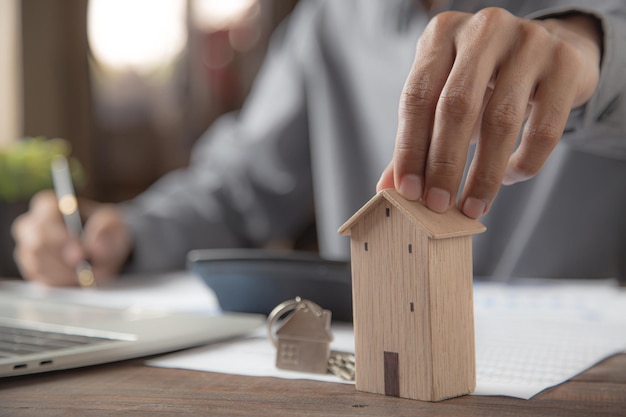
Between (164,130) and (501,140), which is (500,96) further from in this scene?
(164,130)

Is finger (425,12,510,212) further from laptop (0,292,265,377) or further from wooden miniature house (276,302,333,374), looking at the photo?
laptop (0,292,265,377)

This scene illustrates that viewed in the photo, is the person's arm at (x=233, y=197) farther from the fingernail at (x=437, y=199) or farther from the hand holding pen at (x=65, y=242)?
the fingernail at (x=437, y=199)

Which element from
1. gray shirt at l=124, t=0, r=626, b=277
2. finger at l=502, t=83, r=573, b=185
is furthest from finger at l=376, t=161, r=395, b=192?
gray shirt at l=124, t=0, r=626, b=277

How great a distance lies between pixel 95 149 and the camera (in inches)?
117

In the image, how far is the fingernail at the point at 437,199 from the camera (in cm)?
46

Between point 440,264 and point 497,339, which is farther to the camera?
point 497,339

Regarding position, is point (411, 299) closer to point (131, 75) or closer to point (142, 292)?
point (142, 292)

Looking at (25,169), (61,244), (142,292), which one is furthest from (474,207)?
(25,169)

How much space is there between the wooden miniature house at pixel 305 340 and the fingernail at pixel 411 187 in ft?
0.38

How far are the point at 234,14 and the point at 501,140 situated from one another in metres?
2.99

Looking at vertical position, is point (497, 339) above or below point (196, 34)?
below

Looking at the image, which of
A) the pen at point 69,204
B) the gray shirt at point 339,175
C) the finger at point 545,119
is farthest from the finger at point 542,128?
the pen at point 69,204

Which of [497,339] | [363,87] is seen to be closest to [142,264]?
[363,87]

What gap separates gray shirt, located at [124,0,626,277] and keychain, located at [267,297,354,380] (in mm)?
540
